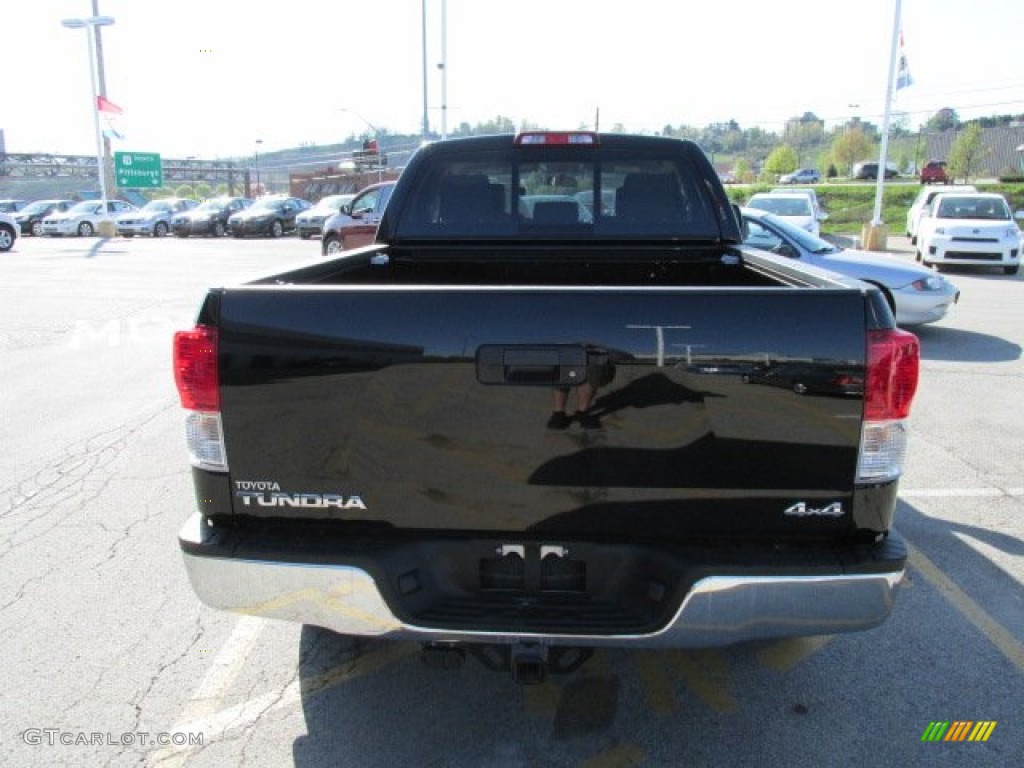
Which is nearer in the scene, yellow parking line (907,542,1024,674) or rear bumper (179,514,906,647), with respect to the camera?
rear bumper (179,514,906,647)

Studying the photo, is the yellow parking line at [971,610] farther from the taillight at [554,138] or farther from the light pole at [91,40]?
the light pole at [91,40]

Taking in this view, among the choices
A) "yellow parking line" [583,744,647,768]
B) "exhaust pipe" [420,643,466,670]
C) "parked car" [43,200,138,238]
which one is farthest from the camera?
"parked car" [43,200,138,238]

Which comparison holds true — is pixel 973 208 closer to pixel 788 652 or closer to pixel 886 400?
pixel 788 652

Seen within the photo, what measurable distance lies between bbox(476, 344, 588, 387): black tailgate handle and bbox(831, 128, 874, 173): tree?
10470 cm

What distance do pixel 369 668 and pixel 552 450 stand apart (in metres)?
1.51

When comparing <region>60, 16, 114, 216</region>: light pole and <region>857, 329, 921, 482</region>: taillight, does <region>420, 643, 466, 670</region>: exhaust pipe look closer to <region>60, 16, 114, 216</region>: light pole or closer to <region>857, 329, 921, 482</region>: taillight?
<region>857, 329, 921, 482</region>: taillight

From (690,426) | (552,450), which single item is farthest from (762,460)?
(552,450)

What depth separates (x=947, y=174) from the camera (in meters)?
64.6

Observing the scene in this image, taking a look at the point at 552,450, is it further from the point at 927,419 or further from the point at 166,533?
the point at 927,419

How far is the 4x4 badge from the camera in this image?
7.70 ft

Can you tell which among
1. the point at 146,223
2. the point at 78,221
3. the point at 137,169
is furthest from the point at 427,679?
the point at 137,169

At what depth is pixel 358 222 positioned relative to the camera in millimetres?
17312

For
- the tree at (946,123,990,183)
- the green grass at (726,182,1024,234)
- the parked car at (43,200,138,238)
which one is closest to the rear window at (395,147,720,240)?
the parked car at (43,200,138,238)

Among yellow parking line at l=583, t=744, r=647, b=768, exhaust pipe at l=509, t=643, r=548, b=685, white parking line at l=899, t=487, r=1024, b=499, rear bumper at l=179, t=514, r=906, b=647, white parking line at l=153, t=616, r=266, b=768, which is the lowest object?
white parking line at l=153, t=616, r=266, b=768
